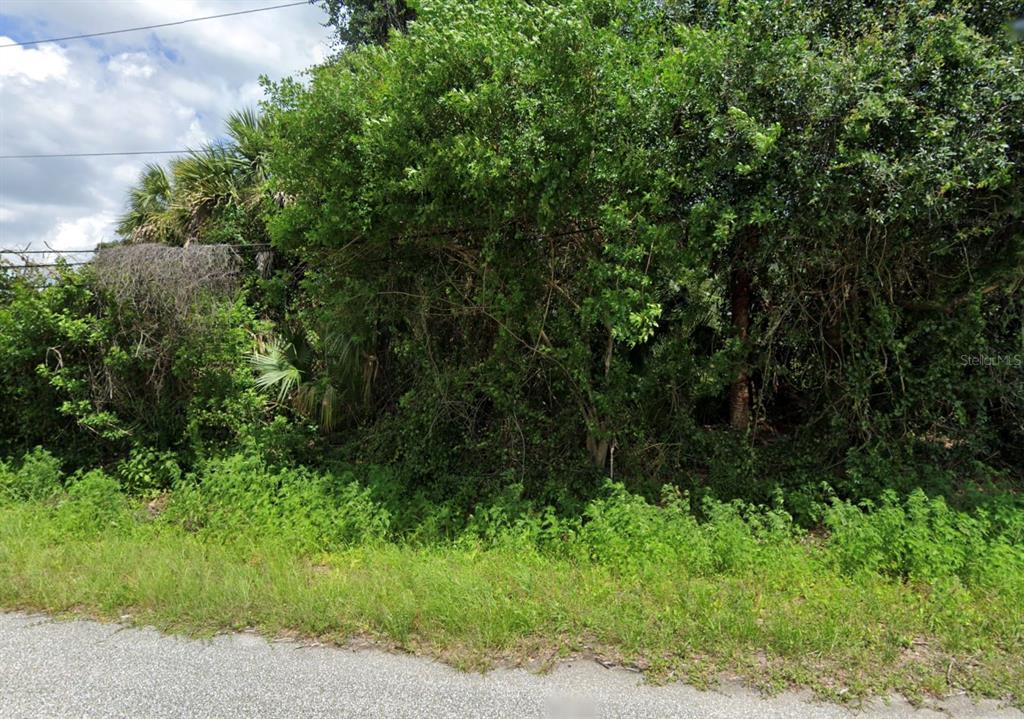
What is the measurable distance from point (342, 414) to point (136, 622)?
404 cm

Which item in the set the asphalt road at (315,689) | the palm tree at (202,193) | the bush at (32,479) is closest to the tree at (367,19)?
the palm tree at (202,193)

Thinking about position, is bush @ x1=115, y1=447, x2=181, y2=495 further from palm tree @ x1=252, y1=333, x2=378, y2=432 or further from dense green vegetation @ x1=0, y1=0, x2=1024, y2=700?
palm tree @ x1=252, y1=333, x2=378, y2=432

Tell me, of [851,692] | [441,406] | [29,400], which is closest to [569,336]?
[441,406]

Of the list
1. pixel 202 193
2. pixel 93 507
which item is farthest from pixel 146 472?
pixel 202 193

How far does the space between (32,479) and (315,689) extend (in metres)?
5.77

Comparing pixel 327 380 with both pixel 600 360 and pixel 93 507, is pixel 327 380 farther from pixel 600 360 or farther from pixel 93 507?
pixel 600 360

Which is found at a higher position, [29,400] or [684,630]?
[29,400]

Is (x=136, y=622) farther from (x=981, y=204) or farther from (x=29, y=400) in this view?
(x=981, y=204)

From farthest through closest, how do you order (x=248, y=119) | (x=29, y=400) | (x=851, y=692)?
(x=248, y=119)
(x=29, y=400)
(x=851, y=692)

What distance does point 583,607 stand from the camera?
3.99 metres

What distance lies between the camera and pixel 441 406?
712 cm

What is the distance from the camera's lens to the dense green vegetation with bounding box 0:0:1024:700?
430 centimetres

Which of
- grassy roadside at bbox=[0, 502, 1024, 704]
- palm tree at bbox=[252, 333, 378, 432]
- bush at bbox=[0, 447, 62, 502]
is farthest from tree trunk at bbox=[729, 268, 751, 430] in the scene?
bush at bbox=[0, 447, 62, 502]

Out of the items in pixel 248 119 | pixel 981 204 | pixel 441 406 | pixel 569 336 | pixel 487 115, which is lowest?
pixel 441 406
